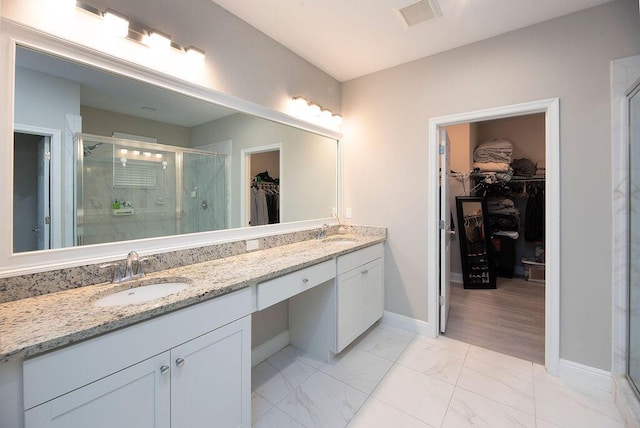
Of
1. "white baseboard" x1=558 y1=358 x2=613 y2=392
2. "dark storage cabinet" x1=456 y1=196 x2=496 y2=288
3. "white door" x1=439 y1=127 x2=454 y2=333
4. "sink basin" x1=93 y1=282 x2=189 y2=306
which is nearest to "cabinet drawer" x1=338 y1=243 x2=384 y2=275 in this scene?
"white door" x1=439 y1=127 x2=454 y2=333

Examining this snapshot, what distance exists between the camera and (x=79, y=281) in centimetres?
130

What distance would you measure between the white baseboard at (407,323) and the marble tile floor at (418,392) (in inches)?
8.1

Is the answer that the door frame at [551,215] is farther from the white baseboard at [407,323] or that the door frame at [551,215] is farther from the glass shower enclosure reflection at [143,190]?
the glass shower enclosure reflection at [143,190]

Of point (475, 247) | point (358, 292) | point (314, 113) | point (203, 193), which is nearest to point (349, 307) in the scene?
point (358, 292)

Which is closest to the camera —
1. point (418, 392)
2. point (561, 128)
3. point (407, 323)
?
point (418, 392)

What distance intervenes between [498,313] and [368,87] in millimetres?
2848

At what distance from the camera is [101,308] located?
1052 mm

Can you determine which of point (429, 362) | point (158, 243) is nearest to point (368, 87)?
point (158, 243)

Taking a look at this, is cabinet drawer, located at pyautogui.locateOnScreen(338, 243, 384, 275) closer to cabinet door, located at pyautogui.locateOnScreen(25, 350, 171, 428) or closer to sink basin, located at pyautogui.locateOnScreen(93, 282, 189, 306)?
sink basin, located at pyautogui.locateOnScreen(93, 282, 189, 306)

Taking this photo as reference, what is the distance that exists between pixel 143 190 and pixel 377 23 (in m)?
1.98

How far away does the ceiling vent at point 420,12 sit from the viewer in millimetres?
1851

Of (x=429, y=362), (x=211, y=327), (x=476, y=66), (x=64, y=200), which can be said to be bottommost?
(x=429, y=362)

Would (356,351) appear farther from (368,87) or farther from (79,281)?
(368,87)

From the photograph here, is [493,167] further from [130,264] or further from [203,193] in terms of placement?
[130,264]
